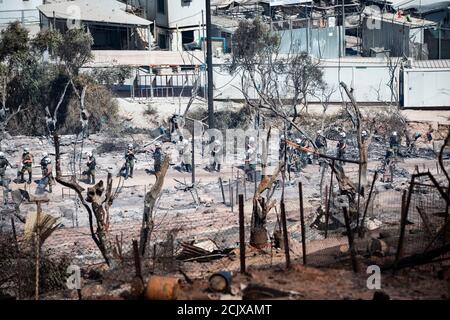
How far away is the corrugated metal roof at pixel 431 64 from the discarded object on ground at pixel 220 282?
29239 mm

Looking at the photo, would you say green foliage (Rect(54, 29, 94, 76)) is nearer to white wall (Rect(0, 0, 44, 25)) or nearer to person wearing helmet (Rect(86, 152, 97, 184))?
white wall (Rect(0, 0, 44, 25))

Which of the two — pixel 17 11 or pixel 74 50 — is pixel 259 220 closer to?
pixel 74 50

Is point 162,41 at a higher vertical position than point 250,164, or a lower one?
higher

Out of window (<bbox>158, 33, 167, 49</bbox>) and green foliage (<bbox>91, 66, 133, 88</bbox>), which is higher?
window (<bbox>158, 33, 167, 49</bbox>)

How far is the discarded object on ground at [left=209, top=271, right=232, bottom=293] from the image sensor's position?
8711mm

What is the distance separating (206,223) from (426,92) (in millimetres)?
20348

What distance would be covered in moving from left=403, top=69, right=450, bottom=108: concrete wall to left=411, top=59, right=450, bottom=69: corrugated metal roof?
0.97m

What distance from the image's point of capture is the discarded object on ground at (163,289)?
8586 mm

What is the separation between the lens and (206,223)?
Answer: 58.0 ft

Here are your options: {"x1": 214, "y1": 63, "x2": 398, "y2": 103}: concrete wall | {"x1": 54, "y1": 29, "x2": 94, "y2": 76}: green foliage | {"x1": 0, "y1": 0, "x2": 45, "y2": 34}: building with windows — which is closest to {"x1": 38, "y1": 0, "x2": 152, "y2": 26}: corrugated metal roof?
{"x1": 0, "y1": 0, "x2": 45, "y2": 34}: building with windows

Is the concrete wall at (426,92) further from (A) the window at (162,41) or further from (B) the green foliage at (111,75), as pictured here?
(A) the window at (162,41)

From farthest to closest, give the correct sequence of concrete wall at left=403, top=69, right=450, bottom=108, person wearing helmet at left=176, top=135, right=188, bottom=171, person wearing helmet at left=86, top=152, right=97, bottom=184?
concrete wall at left=403, top=69, right=450, bottom=108
person wearing helmet at left=176, top=135, right=188, bottom=171
person wearing helmet at left=86, top=152, right=97, bottom=184

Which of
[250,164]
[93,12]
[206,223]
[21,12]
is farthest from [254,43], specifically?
[206,223]

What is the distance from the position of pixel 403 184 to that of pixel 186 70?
18.5m
